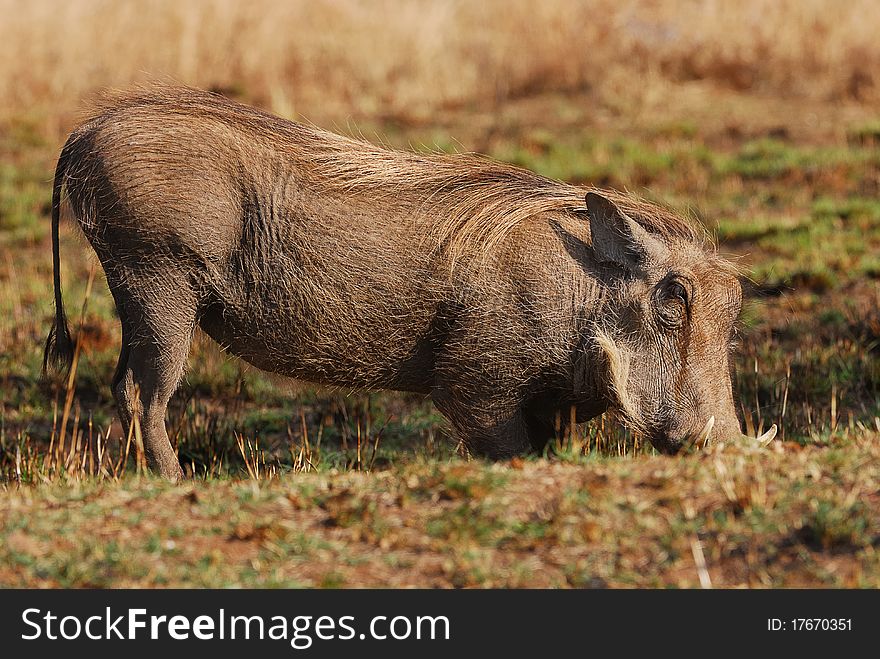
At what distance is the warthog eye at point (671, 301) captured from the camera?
463 cm

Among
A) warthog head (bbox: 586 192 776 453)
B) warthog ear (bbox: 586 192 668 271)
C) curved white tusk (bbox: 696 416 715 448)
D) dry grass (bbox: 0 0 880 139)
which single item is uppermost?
dry grass (bbox: 0 0 880 139)

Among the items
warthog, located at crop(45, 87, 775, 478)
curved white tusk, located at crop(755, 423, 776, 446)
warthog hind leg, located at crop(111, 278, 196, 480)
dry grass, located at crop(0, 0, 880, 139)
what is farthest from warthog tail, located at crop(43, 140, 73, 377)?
dry grass, located at crop(0, 0, 880, 139)

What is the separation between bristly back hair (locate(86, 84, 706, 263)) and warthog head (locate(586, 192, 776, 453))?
173mm

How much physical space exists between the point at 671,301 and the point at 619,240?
28cm

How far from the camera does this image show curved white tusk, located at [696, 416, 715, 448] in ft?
14.8

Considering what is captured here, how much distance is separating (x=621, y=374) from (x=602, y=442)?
A: 0.51 m

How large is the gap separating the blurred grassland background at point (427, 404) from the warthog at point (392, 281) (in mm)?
293

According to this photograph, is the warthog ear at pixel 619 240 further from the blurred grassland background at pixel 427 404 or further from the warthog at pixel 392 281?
the blurred grassland background at pixel 427 404

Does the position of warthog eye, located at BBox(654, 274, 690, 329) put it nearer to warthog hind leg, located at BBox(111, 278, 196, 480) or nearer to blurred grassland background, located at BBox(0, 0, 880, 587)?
blurred grassland background, located at BBox(0, 0, 880, 587)

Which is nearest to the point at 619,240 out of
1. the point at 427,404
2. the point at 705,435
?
the point at 705,435

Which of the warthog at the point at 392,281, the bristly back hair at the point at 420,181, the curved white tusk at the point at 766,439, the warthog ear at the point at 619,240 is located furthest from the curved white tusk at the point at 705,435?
the bristly back hair at the point at 420,181

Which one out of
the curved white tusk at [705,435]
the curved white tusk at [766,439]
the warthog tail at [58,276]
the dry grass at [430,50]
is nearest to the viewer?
the curved white tusk at [766,439]

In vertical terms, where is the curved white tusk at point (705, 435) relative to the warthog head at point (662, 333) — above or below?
below
